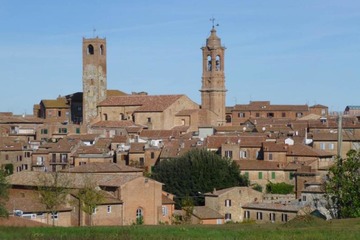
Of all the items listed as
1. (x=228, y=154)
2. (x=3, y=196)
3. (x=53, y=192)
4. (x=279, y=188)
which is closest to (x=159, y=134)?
(x=228, y=154)

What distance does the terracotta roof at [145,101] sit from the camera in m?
91.5

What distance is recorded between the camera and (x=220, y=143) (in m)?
72.9

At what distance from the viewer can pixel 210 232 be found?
29.7 meters

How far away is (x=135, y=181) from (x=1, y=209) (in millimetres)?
11385

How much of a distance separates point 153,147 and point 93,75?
3058 cm

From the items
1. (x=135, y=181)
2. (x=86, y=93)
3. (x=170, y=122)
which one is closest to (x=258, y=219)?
(x=135, y=181)

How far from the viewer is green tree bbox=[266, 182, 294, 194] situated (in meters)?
61.0

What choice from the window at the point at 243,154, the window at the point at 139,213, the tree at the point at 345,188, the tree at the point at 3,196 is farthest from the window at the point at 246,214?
the window at the point at 243,154

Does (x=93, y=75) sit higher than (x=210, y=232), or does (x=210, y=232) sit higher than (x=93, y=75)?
(x=93, y=75)

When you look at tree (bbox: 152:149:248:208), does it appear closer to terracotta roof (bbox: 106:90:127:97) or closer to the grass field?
the grass field

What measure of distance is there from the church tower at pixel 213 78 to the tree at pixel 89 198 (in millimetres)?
53127

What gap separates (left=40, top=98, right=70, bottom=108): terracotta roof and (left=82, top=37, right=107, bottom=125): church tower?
22.7ft

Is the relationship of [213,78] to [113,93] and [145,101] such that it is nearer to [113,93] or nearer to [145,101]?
[145,101]

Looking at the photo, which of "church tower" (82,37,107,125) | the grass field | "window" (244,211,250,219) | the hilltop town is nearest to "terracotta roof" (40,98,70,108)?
the hilltop town
